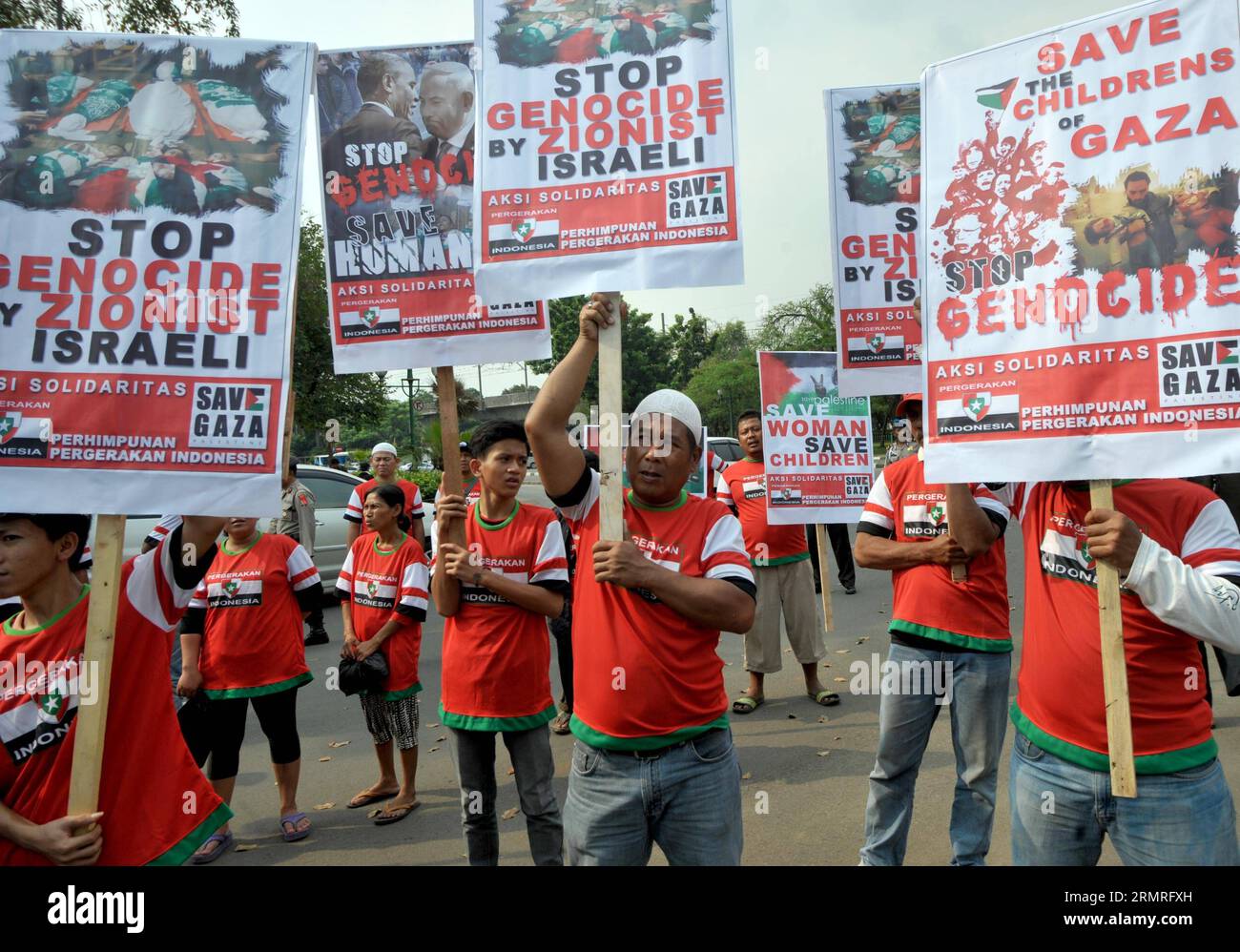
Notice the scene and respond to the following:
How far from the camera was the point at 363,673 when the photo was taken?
5.11 metres

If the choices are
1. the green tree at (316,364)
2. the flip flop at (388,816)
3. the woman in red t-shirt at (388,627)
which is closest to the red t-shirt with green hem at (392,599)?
the woman in red t-shirt at (388,627)

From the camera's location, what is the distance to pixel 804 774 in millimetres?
5492

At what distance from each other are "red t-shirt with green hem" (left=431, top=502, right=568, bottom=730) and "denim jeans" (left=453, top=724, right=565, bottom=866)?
0.27 feet

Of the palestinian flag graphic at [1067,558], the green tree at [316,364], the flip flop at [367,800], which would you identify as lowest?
the flip flop at [367,800]

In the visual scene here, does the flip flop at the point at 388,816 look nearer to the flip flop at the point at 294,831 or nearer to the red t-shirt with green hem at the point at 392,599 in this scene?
the flip flop at the point at 294,831

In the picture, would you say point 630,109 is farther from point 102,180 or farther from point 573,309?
point 573,309

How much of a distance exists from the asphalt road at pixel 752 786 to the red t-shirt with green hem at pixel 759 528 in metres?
1.11

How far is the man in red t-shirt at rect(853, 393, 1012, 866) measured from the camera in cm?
382

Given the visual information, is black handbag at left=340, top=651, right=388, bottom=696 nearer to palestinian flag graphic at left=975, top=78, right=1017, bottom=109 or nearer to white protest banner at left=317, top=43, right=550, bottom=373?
white protest banner at left=317, top=43, right=550, bottom=373

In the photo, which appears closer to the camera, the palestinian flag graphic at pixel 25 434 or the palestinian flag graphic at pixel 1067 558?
the palestinian flag graphic at pixel 25 434

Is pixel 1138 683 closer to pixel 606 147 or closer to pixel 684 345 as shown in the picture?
pixel 606 147

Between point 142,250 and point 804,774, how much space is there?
178 inches

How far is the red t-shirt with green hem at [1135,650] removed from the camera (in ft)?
8.24

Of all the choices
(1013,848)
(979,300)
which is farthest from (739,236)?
(1013,848)
